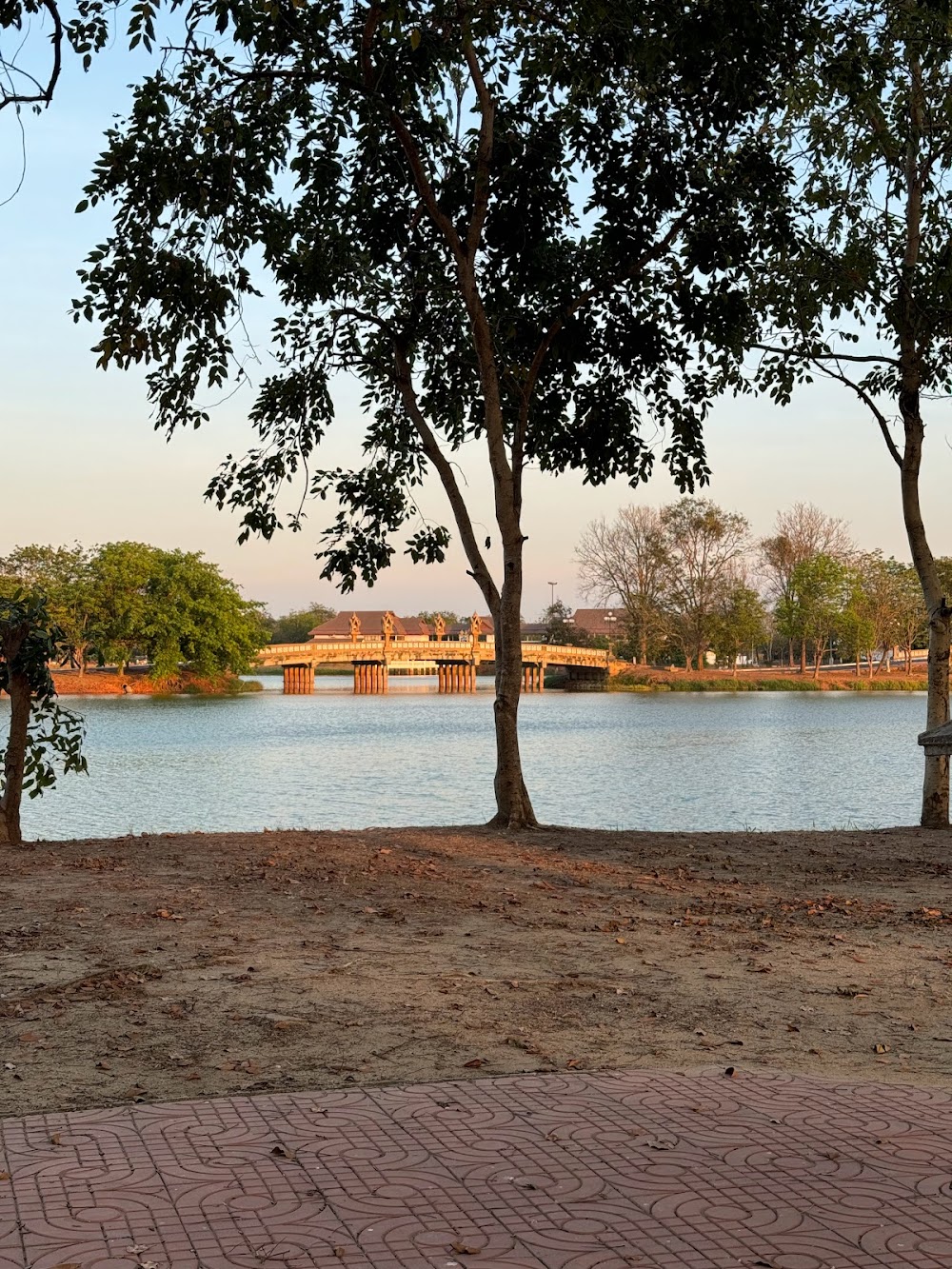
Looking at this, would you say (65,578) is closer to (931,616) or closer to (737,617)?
(737,617)

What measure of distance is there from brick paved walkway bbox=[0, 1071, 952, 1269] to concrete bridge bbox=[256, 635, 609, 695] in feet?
265

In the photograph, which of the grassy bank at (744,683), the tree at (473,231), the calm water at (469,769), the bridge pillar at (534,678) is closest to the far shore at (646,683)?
the grassy bank at (744,683)

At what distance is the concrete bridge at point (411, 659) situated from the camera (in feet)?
291

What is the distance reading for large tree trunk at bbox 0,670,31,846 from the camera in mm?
11117

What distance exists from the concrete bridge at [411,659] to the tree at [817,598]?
13529mm

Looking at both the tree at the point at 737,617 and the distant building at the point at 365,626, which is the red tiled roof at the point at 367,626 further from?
the tree at the point at 737,617

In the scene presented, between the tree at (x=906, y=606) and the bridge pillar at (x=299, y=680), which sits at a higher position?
the tree at (x=906, y=606)

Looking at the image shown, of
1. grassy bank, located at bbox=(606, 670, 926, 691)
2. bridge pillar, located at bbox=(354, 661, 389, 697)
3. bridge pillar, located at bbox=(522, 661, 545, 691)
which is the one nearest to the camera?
grassy bank, located at bbox=(606, 670, 926, 691)

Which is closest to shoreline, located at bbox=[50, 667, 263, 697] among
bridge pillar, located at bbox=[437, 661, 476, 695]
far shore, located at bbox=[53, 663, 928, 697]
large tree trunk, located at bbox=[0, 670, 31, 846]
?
far shore, located at bbox=[53, 663, 928, 697]

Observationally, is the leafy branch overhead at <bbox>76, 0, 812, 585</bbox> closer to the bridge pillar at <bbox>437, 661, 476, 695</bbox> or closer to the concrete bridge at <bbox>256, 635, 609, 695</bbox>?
the concrete bridge at <bbox>256, 635, 609, 695</bbox>

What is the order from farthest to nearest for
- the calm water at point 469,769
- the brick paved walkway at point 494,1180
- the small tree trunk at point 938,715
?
the calm water at point 469,769 → the small tree trunk at point 938,715 → the brick paved walkway at point 494,1180

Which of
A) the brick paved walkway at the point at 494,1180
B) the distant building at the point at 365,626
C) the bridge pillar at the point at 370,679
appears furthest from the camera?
the distant building at the point at 365,626

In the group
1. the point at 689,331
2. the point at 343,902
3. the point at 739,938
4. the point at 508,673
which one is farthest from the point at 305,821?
the point at 739,938

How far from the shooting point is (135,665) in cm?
8944
